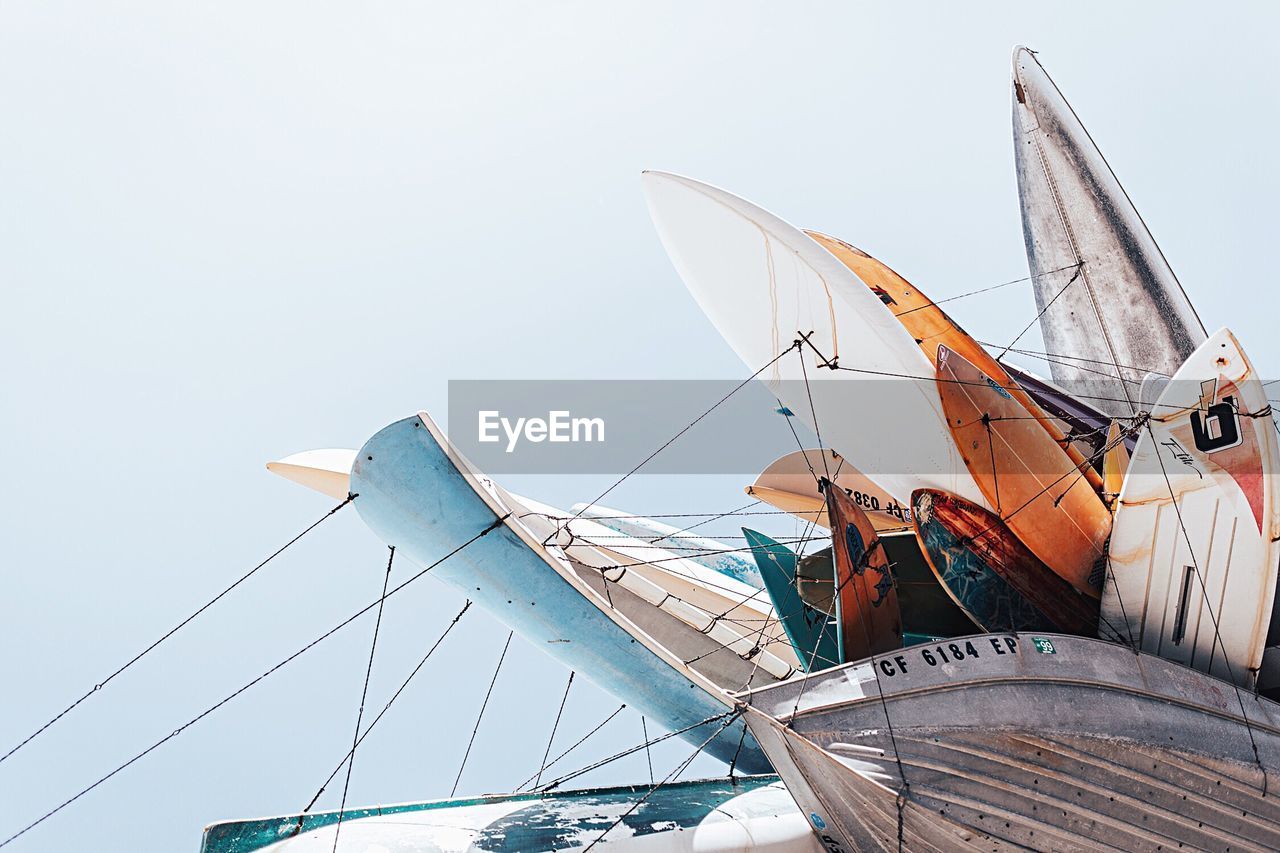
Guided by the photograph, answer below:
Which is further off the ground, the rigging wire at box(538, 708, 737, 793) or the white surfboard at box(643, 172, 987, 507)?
the white surfboard at box(643, 172, 987, 507)

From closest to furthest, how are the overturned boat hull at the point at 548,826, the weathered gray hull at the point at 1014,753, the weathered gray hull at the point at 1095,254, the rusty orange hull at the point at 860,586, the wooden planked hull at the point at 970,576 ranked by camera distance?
the weathered gray hull at the point at 1014,753
the rusty orange hull at the point at 860,586
the overturned boat hull at the point at 548,826
the wooden planked hull at the point at 970,576
the weathered gray hull at the point at 1095,254

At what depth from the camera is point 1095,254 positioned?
13.3m

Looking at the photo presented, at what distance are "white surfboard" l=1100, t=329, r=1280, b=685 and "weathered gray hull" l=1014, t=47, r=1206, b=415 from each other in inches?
186

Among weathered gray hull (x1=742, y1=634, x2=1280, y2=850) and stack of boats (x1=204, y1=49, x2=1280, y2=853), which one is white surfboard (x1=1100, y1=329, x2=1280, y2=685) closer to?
stack of boats (x1=204, y1=49, x2=1280, y2=853)

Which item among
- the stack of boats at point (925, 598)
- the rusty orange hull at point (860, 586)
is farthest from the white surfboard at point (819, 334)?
the rusty orange hull at point (860, 586)

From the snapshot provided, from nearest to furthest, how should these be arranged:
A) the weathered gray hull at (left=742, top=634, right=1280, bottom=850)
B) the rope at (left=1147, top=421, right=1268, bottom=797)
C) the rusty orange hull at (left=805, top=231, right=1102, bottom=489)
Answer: the weathered gray hull at (left=742, top=634, right=1280, bottom=850) → the rope at (left=1147, top=421, right=1268, bottom=797) → the rusty orange hull at (left=805, top=231, right=1102, bottom=489)

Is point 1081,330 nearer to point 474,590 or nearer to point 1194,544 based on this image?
point 1194,544

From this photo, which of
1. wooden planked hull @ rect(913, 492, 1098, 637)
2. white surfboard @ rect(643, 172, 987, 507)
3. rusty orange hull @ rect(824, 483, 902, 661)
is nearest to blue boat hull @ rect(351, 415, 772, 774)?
rusty orange hull @ rect(824, 483, 902, 661)

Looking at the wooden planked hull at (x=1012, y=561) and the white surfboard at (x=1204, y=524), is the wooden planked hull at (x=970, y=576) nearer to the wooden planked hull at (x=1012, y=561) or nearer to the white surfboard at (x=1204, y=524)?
the wooden planked hull at (x=1012, y=561)

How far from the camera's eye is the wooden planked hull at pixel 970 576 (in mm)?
8664

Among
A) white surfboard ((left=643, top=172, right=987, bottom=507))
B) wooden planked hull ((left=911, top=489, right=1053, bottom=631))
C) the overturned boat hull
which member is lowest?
the overturned boat hull

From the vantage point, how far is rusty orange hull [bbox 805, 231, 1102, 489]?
991 centimetres

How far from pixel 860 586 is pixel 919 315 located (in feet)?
10.0

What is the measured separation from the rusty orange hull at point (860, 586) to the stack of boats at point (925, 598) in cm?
2
